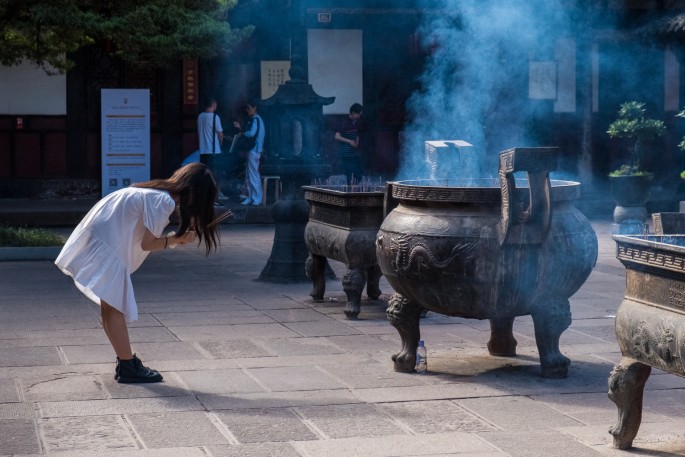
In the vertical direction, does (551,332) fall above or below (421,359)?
above

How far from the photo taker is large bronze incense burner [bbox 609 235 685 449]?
4602 mm

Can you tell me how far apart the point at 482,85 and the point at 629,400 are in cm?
1402

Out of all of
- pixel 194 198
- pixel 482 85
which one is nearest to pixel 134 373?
pixel 194 198

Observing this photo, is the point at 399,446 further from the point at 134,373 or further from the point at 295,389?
the point at 134,373

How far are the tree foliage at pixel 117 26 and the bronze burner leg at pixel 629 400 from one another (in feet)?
28.3

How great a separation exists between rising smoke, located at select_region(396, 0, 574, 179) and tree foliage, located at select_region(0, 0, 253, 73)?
4.23 m

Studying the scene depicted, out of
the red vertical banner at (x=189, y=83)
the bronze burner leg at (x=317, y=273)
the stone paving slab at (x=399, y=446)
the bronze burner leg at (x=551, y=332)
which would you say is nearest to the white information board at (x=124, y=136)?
the red vertical banner at (x=189, y=83)

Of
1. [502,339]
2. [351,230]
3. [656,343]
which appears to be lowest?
[502,339]

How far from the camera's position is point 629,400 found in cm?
492

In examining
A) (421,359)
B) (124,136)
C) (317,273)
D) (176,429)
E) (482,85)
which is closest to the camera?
(176,429)

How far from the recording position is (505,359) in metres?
6.92

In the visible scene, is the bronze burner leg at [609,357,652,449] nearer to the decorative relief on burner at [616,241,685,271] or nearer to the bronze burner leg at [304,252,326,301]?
the decorative relief on burner at [616,241,685,271]

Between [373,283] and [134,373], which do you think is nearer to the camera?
[134,373]

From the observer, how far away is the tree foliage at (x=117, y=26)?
1215cm
